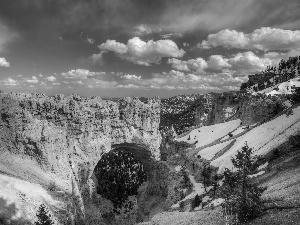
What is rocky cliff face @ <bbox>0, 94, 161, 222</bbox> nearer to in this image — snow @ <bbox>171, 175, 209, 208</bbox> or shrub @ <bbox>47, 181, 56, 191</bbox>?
shrub @ <bbox>47, 181, 56, 191</bbox>

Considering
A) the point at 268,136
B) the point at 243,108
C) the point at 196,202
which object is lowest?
the point at 196,202

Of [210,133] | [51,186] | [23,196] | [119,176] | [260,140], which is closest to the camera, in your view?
[23,196]

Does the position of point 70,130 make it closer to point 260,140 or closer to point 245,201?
point 245,201

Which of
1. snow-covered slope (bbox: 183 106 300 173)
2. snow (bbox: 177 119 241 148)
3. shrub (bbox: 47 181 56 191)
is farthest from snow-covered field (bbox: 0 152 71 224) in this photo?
snow (bbox: 177 119 241 148)

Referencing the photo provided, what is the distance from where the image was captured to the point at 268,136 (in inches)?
3056

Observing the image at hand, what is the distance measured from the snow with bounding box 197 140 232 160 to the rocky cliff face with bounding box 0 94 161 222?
29732 millimetres

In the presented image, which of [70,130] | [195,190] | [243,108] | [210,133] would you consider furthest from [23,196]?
[243,108]

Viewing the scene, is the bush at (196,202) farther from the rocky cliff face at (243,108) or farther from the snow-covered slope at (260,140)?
the rocky cliff face at (243,108)

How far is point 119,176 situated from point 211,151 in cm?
3544

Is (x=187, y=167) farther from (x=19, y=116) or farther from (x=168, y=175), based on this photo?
(x=19, y=116)

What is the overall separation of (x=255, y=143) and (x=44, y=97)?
2234 inches

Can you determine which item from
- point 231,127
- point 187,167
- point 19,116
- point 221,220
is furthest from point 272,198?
point 231,127

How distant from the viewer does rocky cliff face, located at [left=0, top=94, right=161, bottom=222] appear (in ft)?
143

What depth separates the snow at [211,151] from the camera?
8814cm
